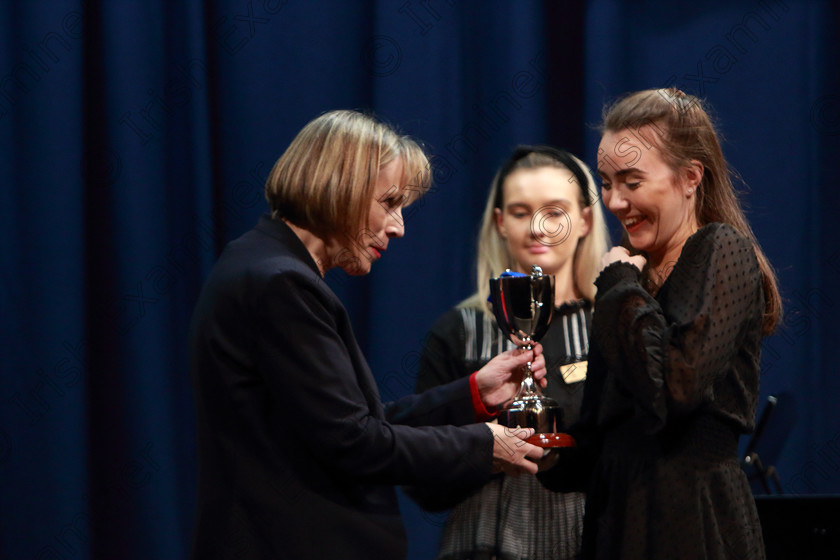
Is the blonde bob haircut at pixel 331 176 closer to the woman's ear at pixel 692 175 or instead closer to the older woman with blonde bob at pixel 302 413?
the older woman with blonde bob at pixel 302 413

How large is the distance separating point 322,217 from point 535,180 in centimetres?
79

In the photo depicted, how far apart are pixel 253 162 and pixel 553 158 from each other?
1.04m

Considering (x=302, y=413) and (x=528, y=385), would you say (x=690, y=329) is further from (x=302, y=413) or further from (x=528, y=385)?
(x=302, y=413)

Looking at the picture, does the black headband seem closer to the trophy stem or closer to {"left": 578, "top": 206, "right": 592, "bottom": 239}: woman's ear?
{"left": 578, "top": 206, "right": 592, "bottom": 239}: woman's ear

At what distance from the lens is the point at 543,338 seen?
2072mm

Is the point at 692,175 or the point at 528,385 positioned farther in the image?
the point at 528,385

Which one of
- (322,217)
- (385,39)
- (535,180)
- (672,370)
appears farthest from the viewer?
(385,39)

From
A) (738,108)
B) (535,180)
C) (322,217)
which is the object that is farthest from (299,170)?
(738,108)

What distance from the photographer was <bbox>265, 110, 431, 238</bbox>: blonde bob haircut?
4.98 ft

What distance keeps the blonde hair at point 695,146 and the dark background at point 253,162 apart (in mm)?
1186

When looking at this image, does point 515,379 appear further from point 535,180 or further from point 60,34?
point 60,34

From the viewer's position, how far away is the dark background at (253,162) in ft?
8.47

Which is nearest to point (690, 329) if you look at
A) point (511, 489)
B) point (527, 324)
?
point (527, 324)

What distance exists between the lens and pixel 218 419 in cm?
141
